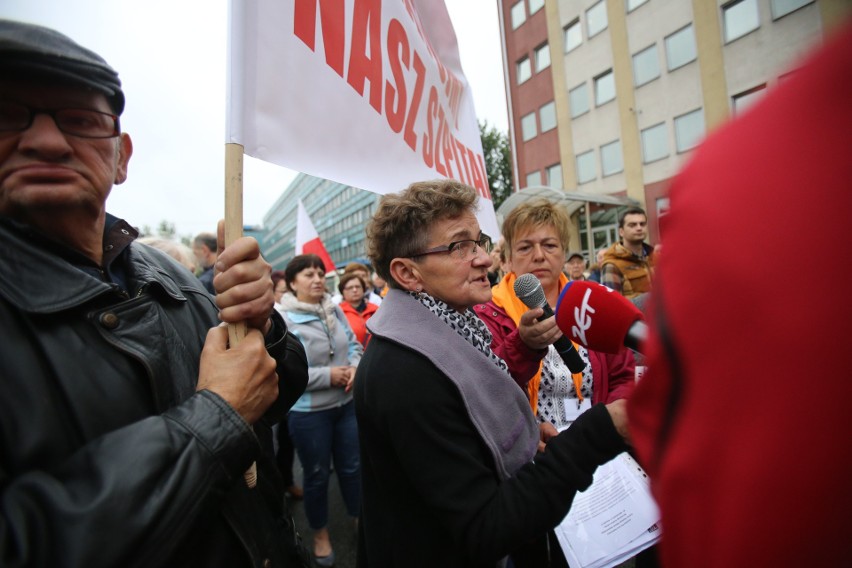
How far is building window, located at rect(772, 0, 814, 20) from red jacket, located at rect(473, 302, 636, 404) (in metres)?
17.5

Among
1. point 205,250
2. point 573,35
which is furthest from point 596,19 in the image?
point 205,250

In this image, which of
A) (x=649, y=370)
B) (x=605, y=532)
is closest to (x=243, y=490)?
(x=649, y=370)

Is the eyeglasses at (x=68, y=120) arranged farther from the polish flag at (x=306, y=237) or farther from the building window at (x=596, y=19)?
the building window at (x=596, y=19)

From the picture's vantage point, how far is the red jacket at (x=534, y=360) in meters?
2.00

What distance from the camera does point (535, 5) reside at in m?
22.1

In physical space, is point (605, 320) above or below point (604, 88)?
below

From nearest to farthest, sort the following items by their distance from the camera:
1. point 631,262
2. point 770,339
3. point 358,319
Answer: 1. point 770,339
2. point 631,262
3. point 358,319

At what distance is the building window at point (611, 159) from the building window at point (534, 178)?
3.76 metres

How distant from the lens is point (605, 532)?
5.26ft

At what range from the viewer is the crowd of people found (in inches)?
Result: 15.4

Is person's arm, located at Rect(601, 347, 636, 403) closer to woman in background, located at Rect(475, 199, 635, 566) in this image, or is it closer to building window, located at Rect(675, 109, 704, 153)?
woman in background, located at Rect(475, 199, 635, 566)

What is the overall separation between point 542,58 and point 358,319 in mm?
22331

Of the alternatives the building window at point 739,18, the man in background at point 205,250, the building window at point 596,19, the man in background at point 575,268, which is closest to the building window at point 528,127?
the building window at point 596,19

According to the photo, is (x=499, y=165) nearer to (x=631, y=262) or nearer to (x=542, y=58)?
(x=542, y=58)
